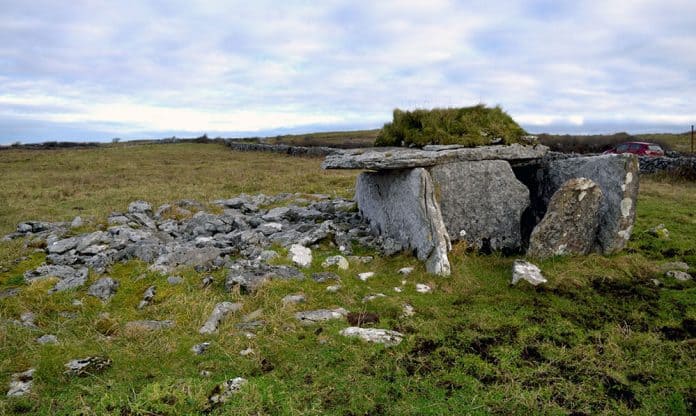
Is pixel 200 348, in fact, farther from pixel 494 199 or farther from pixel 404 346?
pixel 494 199

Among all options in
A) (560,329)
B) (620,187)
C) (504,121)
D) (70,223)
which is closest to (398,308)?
(560,329)

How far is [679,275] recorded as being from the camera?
8.17m

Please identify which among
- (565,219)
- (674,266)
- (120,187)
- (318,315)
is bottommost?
(318,315)

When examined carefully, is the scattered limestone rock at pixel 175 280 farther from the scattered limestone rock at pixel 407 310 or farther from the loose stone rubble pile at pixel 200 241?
the scattered limestone rock at pixel 407 310

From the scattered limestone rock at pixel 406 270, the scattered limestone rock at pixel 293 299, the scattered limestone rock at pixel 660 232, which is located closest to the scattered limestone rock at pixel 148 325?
the scattered limestone rock at pixel 293 299

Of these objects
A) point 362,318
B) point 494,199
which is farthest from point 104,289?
point 494,199

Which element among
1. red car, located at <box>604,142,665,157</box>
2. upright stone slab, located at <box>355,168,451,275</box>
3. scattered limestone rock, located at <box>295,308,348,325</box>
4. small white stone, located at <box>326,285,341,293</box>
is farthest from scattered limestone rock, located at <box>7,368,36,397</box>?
red car, located at <box>604,142,665,157</box>

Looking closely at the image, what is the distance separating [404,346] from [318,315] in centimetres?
Result: 146

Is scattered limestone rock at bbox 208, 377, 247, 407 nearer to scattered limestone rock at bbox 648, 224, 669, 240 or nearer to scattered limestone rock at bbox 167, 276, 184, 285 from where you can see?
scattered limestone rock at bbox 167, 276, 184, 285

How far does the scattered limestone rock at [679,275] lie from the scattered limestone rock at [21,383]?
987 centimetres

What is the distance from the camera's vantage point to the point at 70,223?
1306cm

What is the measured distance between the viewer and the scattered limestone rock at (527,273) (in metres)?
7.96

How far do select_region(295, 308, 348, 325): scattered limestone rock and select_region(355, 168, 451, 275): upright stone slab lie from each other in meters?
2.34

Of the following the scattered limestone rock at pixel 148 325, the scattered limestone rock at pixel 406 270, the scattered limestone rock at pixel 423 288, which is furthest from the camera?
the scattered limestone rock at pixel 406 270
